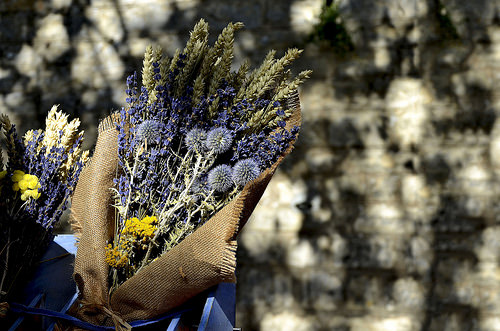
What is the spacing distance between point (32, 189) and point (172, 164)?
32 cm

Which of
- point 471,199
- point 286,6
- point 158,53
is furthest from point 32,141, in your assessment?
point 471,199

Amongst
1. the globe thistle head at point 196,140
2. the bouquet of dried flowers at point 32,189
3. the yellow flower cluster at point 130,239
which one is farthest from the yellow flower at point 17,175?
the globe thistle head at point 196,140

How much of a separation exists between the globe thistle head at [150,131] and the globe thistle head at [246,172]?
203 millimetres

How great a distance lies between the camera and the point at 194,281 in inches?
37.6

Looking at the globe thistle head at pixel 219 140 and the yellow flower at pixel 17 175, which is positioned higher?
the globe thistle head at pixel 219 140

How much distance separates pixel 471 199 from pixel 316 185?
0.91m

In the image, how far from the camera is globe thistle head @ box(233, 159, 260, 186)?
3.38 feet

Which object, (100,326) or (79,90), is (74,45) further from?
(100,326)

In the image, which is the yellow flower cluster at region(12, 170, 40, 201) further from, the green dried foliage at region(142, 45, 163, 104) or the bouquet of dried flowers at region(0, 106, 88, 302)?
the green dried foliage at region(142, 45, 163, 104)

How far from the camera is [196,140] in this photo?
108 centimetres

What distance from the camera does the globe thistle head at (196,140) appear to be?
108 centimetres

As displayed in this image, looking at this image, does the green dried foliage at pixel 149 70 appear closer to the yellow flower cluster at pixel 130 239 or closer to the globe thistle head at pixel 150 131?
the globe thistle head at pixel 150 131

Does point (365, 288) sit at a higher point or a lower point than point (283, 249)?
lower

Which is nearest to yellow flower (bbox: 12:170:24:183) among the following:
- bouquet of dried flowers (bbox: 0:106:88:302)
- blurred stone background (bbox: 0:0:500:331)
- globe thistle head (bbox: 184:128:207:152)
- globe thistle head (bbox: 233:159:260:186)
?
bouquet of dried flowers (bbox: 0:106:88:302)
